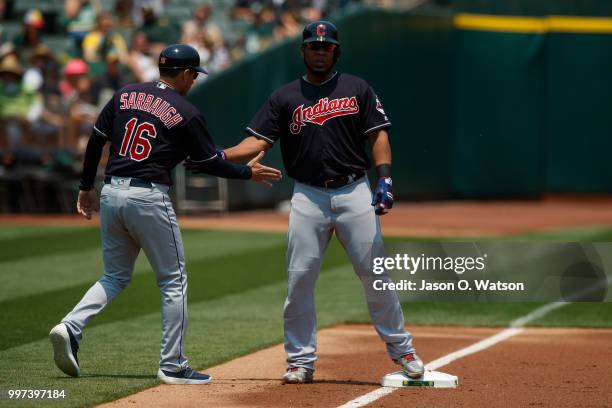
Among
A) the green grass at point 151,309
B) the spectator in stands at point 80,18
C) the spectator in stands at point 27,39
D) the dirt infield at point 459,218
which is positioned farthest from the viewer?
the spectator in stands at point 80,18

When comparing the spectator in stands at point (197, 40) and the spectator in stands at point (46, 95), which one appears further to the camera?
the spectator in stands at point (197, 40)

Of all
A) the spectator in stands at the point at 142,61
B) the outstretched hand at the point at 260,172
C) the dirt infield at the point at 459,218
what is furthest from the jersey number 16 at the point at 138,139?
the spectator in stands at the point at 142,61

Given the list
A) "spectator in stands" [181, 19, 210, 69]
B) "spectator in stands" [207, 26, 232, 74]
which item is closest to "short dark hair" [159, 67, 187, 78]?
"spectator in stands" [207, 26, 232, 74]

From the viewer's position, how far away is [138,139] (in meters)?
6.71

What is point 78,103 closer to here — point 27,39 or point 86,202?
point 27,39

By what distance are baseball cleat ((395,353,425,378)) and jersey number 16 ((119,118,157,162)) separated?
1.89m

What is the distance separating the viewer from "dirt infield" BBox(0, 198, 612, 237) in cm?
1742

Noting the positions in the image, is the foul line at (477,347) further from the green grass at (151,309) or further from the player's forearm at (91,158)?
the player's forearm at (91,158)

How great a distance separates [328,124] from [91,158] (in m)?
1.42

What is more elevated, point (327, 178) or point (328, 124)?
point (328, 124)

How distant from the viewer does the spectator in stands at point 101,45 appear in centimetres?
1906

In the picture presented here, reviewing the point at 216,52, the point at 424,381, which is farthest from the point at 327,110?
the point at 216,52

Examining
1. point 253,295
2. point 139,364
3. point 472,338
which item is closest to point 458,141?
point 253,295

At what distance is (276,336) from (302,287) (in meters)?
2.25
